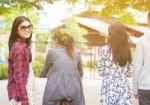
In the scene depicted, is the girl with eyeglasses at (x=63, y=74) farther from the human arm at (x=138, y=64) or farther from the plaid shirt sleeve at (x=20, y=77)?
the plaid shirt sleeve at (x=20, y=77)

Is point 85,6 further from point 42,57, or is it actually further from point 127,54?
point 42,57

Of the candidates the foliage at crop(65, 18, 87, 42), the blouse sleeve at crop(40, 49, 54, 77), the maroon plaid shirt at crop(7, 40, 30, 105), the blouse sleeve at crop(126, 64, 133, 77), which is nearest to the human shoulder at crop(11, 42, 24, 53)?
the maroon plaid shirt at crop(7, 40, 30, 105)

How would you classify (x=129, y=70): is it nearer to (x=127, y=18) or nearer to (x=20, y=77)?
(x=20, y=77)

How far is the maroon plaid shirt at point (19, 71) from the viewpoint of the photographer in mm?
4965

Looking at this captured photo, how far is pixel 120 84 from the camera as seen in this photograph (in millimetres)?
6582

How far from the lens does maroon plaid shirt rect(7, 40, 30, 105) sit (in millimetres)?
4965

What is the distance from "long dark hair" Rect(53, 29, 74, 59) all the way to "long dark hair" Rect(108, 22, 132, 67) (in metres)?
0.85

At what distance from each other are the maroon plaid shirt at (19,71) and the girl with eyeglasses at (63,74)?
78.8 inches

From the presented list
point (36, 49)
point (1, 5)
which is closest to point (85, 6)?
point (1, 5)

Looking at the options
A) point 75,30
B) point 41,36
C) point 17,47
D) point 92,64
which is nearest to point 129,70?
point 17,47

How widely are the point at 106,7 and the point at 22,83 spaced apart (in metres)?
10.4

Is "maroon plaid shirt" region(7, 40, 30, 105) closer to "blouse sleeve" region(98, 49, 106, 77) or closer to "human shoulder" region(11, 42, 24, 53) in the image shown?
"human shoulder" region(11, 42, 24, 53)

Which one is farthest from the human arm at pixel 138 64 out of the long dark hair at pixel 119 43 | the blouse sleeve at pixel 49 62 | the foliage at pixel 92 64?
the foliage at pixel 92 64

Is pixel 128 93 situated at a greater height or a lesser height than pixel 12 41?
lesser
